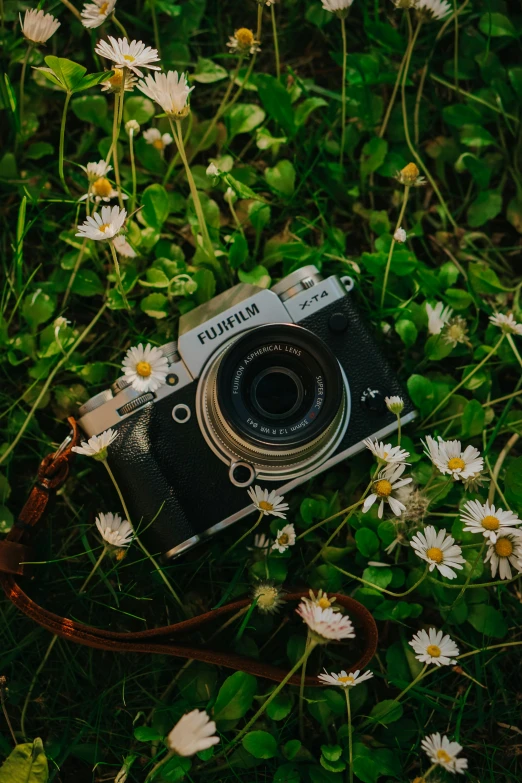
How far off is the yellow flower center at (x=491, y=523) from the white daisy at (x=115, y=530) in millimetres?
462

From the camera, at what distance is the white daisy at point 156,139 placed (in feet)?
3.94

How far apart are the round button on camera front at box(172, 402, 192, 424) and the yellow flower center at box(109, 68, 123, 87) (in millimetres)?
416

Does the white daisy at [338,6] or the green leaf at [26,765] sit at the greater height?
the white daisy at [338,6]

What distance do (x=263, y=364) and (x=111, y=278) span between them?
Result: 300 mm

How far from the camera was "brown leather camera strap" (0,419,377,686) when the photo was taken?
40.8 inches

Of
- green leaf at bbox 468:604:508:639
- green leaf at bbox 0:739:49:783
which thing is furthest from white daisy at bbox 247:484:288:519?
green leaf at bbox 0:739:49:783

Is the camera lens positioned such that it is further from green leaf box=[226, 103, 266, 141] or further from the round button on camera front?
green leaf box=[226, 103, 266, 141]

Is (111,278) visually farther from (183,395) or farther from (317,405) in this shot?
(317,405)

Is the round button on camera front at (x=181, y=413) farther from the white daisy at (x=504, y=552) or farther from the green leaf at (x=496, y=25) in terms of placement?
the green leaf at (x=496, y=25)

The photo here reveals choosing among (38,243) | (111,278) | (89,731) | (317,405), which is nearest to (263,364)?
(317,405)

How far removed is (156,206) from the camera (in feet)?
3.84

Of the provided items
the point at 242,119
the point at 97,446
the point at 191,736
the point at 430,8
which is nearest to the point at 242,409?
the point at 97,446

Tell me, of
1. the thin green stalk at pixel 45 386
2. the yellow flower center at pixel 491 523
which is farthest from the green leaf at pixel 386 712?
the thin green stalk at pixel 45 386

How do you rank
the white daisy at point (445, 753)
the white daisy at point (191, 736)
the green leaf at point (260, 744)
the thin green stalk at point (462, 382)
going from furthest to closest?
the thin green stalk at point (462, 382) < the green leaf at point (260, 744) < the white daisy at point (445, 753) < the white daisy at point (191, 736)
